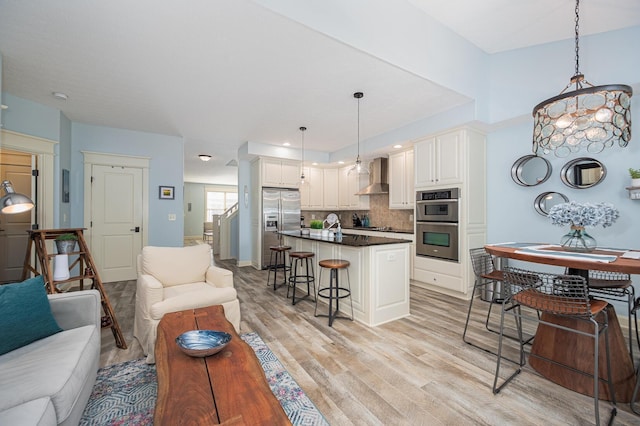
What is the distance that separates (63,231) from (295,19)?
2829 millimetres

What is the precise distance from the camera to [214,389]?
1209 millimetres

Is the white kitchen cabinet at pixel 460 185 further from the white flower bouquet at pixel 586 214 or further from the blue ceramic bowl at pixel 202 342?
the blue ceramic bowl at pixel 202 342

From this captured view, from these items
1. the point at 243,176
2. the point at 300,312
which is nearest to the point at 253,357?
the point at 300,312

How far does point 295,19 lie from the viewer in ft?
7.11

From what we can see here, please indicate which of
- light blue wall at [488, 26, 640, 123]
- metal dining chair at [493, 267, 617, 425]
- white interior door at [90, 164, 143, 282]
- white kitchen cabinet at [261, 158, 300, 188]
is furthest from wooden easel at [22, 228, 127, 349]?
light blue wall at [488, 26, 640, 123]

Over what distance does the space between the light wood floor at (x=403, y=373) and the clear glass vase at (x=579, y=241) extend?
3.48ft

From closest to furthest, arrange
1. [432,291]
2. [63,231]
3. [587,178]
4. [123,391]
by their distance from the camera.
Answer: [123,391] < [63,231] < [587,178] < [432,291]

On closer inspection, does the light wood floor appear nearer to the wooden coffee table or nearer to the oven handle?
the wooden coffee table

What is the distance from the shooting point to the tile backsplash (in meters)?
5.70

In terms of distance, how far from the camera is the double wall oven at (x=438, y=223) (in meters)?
4.09

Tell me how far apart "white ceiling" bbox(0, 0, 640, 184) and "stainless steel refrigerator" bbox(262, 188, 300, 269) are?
1.94 m

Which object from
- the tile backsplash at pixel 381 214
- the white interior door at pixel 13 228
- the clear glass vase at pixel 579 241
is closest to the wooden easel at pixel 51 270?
the white interior door at pixel 13 228

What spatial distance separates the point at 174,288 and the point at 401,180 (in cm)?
423

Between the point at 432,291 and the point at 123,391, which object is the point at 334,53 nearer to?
the point at 123,391
